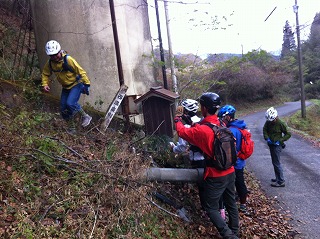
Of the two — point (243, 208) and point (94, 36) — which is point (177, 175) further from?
point (94, 36)

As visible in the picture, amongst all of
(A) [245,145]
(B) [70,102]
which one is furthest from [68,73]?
(A) [245,145]

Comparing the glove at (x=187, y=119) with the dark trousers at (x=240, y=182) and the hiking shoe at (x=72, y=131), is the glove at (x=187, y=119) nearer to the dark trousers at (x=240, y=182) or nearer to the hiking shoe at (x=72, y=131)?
the dark trousers at (x=240, y=182)

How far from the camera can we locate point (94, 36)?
8.43m

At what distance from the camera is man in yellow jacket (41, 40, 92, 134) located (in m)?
5.96

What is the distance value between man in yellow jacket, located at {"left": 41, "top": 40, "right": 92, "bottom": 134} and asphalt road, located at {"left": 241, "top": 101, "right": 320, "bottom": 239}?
4.49 metres

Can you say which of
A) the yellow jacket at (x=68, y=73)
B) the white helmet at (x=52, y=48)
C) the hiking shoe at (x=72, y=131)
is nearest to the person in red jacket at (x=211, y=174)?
the hiking shoe at (x=72, y=131)

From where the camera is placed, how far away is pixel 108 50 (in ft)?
28.1

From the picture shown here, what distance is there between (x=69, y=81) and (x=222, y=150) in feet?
11.7

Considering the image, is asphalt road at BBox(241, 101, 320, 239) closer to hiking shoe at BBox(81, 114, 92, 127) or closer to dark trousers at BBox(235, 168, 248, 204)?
dark trousers at BBox(235, 168, 248, 204)

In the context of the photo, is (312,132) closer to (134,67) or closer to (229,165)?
(134,67)

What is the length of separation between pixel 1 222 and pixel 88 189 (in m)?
1.14

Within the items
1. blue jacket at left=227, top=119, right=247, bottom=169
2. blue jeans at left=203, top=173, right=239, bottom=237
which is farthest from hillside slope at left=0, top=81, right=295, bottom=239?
blue jacket at left=227, top=119, right=247, bottom=169

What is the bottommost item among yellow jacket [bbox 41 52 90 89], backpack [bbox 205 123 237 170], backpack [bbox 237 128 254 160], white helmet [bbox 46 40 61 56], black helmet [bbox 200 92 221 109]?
backpack [bbox 237 128 254 160]

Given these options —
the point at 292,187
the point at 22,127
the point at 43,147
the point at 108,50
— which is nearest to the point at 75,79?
the point at 22,127
